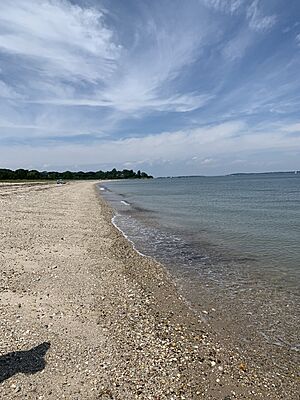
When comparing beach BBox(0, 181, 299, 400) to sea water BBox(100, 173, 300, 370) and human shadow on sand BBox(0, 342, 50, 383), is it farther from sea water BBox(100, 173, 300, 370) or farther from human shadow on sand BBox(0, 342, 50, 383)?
sea water BBox(100, 173, 300, 370)

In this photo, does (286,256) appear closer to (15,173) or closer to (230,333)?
(230,333)

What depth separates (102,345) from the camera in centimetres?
638

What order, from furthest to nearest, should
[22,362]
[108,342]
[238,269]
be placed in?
[238,269]
[108,342]
[22,362]

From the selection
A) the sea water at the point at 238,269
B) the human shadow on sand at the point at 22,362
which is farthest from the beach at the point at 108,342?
the sea water at the point at 238,269

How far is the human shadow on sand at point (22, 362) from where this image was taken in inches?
210

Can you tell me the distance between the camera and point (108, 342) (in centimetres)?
652

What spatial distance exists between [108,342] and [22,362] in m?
1.67

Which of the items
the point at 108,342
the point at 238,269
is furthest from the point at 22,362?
the point at 238,269

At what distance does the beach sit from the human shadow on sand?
0.02 meters

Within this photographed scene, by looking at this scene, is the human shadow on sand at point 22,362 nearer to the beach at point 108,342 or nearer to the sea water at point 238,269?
the beach at point 108,342

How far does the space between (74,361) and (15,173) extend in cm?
15812

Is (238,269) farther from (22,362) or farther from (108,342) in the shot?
(22,362)

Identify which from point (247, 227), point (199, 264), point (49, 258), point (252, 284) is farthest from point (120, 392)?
point (247, 227)

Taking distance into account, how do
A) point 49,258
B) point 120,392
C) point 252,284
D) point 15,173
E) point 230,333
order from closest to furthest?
point 120,392 → point 230,333 → point 252,284 → point 49,258 → point 15,173
